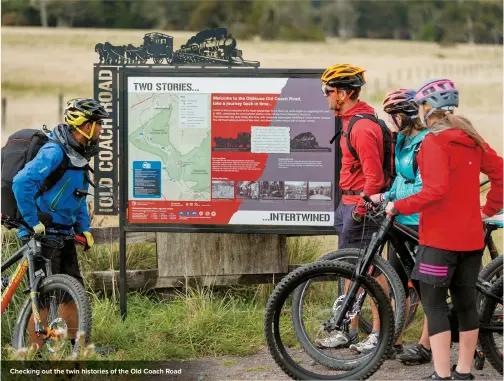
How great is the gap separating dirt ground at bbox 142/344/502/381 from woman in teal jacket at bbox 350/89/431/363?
0.12m

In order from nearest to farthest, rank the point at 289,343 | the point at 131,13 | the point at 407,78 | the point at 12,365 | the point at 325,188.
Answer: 1. the point at 12,365
2. the point at 289,343
3. the point at 325,188
4. the point at 407,78
5. the point at 131,13

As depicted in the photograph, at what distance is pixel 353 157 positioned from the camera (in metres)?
6.52

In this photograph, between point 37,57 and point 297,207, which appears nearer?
point 297,207

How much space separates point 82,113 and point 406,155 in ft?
7.16

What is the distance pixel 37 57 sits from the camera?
53156mm

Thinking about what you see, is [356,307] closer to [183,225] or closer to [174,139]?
[183,225]

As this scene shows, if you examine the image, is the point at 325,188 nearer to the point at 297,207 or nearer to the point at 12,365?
the point at 297,207

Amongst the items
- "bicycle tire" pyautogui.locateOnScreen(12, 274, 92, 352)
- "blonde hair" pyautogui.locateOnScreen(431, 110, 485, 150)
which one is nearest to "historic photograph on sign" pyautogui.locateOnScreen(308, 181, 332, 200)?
"blonde hair" pyautogui.locateOnScreen(431, 110, 485, 150)

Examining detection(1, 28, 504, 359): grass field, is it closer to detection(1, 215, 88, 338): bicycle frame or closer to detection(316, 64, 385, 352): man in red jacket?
detection(1, 215, 88, 338): bicycle frame

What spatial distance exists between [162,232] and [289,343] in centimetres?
160

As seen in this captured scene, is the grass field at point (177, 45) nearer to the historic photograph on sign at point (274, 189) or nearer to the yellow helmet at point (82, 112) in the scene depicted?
the historic photograph on sign at point (274, 189)

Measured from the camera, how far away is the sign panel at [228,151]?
295 inches

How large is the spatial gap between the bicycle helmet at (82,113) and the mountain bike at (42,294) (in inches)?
28.7

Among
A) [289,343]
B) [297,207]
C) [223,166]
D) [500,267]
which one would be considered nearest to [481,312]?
[500,267]
